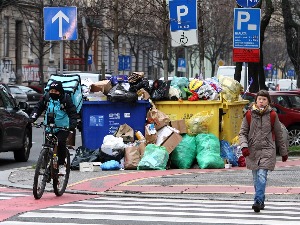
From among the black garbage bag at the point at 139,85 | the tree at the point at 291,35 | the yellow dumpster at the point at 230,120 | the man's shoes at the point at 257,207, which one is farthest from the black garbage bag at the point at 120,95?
the tree at the point at 291,35

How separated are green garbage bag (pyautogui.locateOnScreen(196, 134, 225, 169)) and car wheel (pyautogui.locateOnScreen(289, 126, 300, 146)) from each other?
7.35 m

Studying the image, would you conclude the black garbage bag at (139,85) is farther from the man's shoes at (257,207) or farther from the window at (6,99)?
the man's shoes at (257,207)

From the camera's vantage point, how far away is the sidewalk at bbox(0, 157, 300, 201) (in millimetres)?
14148

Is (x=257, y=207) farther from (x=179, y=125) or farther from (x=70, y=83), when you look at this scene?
(x=179, y=125)

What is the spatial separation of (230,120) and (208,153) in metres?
1.52

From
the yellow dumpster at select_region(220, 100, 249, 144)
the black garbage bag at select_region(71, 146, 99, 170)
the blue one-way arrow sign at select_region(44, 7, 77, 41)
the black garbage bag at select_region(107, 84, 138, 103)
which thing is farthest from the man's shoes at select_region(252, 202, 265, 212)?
the yellow dumpster at select_region(220, 100, 249, 144)

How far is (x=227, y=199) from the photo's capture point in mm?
13602

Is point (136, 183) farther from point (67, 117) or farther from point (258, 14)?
point (258, 14)

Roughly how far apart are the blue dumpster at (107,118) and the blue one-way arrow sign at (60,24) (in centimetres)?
154

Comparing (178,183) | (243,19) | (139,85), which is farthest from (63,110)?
(243,19)

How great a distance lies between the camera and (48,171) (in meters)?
13.3

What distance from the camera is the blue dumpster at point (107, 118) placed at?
734 inches

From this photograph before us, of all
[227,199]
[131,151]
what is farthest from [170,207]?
[131,151]

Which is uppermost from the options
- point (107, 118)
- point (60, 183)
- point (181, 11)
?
point (181, 11)
